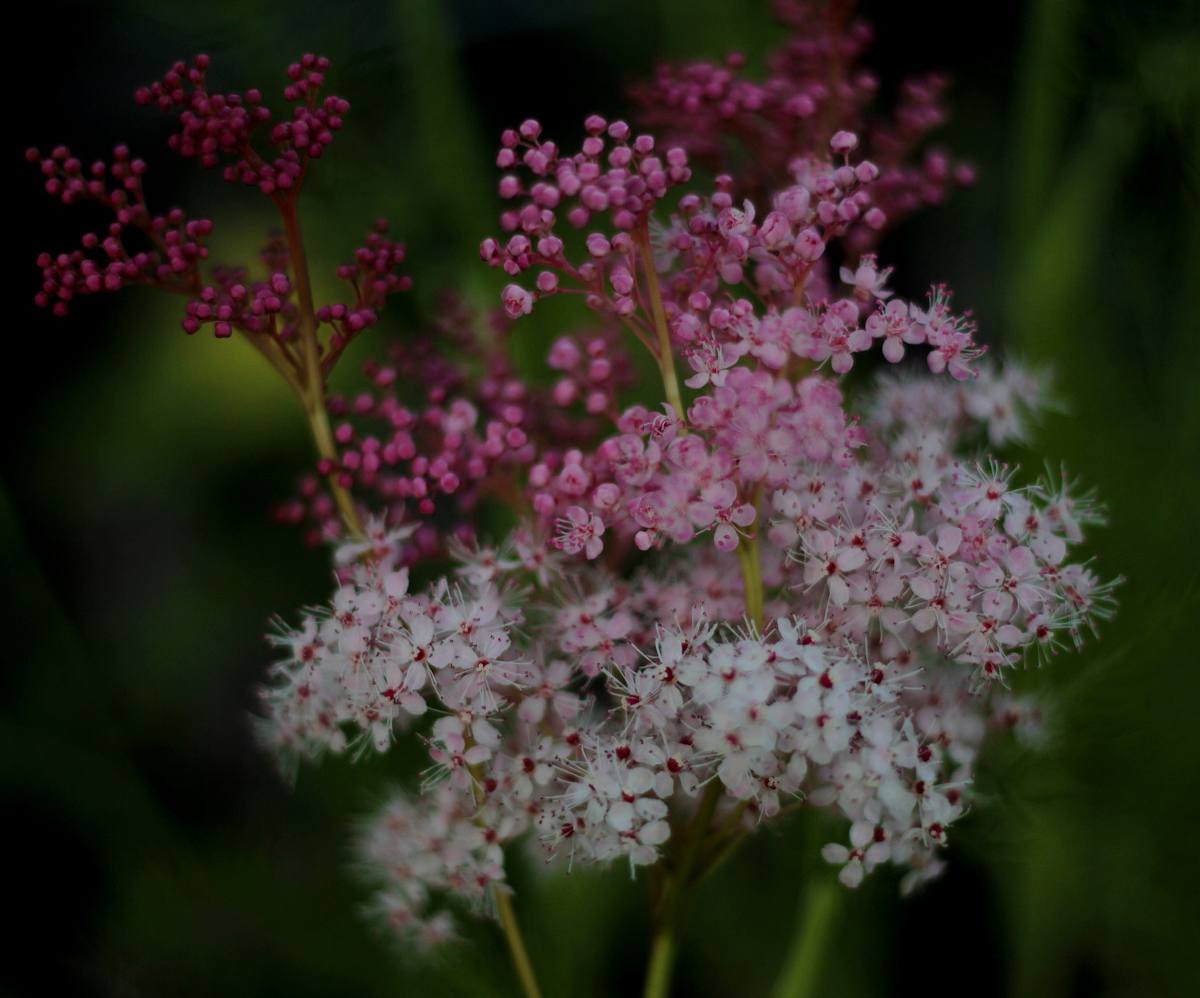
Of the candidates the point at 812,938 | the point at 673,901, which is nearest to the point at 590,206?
the point at 673,901

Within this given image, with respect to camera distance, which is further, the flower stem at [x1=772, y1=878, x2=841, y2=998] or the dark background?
the dark background

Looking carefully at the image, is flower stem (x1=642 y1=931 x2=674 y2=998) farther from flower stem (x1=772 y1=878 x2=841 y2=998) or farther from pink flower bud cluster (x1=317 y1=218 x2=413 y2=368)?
pink flower bud cluster (x1=317 y1=218 x2=413 y2=368)

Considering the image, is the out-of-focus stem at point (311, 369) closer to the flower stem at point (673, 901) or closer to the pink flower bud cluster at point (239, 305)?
the pink flower bud cluster at point (239, 305)

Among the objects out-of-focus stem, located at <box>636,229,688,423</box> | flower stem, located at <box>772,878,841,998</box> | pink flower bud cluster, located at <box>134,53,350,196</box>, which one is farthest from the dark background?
pink flower bud cluster, located at <box>134,53,350,196</box>

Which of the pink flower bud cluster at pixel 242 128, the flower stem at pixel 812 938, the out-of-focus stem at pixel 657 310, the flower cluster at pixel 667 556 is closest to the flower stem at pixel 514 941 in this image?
the flower cluster at pixel 667 556

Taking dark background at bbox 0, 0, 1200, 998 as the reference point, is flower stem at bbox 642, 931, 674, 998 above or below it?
below

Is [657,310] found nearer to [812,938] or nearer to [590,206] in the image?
[590,206]

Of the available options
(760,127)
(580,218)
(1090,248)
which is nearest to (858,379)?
(1090,248)

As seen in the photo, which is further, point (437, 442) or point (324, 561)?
point (324, 561)
